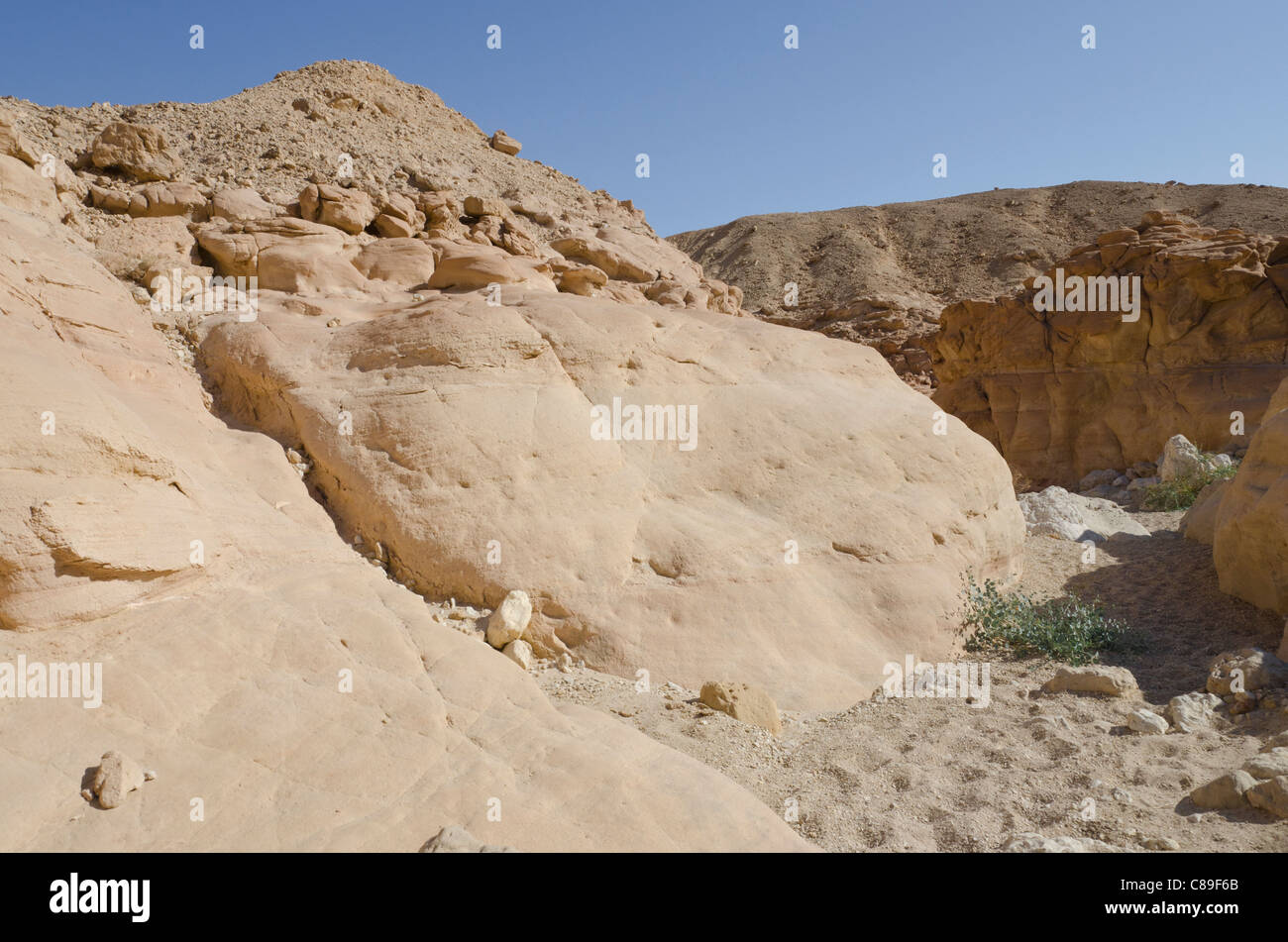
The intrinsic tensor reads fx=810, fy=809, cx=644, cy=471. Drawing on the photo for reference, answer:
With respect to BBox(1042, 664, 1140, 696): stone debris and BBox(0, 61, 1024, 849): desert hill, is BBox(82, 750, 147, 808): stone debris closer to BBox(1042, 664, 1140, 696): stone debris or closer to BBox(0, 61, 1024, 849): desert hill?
BBox(0, 61, 1024, 849): desert hill

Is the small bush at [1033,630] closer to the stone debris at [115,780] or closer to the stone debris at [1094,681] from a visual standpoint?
the stone debris at [1094,681]

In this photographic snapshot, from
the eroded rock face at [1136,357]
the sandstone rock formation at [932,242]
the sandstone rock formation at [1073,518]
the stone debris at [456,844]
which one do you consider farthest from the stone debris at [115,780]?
the sandstone rock formation at [932,242]

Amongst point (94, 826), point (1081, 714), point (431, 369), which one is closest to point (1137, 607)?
point (1081, 714)

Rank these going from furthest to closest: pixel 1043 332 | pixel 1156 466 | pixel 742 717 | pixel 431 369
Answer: pixel 1043 332 < pixel 1156 466 < pixel 431 369 < pixel 742 717

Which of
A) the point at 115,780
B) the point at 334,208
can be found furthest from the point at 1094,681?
the point at 334,208

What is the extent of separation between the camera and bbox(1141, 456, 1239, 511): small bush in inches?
461

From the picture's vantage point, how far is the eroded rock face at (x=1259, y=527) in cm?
620

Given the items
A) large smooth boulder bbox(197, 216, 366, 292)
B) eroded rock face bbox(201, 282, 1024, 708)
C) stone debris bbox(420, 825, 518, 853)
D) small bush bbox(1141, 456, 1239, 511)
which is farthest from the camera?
small bush bbox(1141, 456, 1239, 511)

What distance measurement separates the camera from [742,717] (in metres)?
4.46

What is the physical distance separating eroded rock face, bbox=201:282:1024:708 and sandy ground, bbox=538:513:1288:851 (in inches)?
17.3

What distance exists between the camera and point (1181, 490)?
11875mm

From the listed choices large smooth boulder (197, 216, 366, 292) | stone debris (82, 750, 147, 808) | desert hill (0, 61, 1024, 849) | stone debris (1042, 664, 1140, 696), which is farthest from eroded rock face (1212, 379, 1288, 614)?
large smooth boulder (197, 216, 366, 292)
